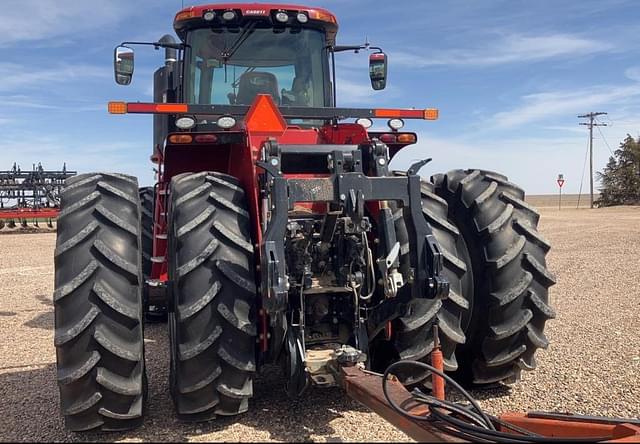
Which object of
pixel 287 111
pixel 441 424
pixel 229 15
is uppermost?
pixel 229 15

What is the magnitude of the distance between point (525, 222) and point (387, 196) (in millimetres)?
1336

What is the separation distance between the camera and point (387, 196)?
12.2 ft

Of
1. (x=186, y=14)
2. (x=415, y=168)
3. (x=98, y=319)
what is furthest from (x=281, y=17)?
(x=98, y=319)

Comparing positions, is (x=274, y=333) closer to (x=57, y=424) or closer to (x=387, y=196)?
(x=387, y=196)

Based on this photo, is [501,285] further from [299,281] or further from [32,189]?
[32,189]

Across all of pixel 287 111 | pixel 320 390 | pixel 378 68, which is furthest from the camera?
pixel 378 68

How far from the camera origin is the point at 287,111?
523cm

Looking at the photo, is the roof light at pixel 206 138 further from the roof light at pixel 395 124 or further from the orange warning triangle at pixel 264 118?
the roof light at pixel 395 124

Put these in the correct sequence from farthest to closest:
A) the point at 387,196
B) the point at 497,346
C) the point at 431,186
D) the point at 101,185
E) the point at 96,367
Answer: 1. the point at 431,186
2. the point at 497,346
3. the point at 101,185
4. the point at 387,196
5. the point at 96,367

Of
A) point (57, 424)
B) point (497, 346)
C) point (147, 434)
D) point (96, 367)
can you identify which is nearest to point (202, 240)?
point (96, 367)

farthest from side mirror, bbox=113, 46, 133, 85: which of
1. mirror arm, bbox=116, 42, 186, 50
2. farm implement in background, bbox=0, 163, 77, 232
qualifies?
farm implement in background, bbox=0, 163, 77, 232

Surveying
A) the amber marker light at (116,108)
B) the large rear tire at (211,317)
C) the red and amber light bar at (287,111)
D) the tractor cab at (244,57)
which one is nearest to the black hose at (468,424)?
the large rear tire at (211,317)

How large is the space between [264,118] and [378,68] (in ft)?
9.14

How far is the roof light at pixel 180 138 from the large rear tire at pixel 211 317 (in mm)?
874
